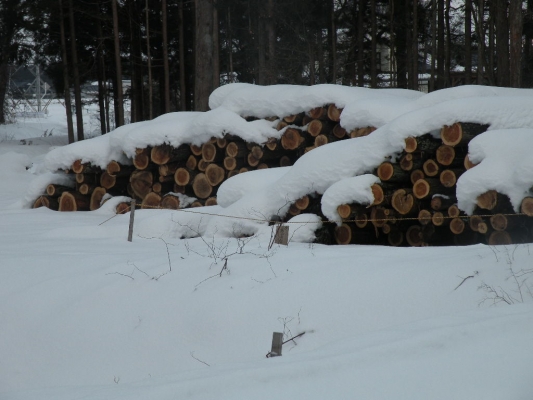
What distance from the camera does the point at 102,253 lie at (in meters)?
7.11

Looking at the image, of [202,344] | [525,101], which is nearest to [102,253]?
[202,344]

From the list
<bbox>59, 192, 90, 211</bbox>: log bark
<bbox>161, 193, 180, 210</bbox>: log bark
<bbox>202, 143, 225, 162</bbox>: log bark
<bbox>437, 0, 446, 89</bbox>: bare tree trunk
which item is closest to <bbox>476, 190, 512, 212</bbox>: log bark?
<bbox>202, 143, 225, 162</bbox>: log bark

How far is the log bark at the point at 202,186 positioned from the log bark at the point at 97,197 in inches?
81.6

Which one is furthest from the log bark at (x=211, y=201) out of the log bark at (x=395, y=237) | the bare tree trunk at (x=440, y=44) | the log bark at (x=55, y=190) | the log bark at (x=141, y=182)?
the bare tree trunk at (x=440, y=44)

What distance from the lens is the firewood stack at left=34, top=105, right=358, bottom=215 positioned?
35.2 ft

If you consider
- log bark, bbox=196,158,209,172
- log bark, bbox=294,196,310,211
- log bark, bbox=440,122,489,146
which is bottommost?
log bark, bbox=294,196,310,211

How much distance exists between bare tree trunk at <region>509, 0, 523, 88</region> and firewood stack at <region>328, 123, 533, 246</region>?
317 inches

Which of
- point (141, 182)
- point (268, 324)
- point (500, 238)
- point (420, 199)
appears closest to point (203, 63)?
point (141, 182)

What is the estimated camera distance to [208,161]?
10.9 metres

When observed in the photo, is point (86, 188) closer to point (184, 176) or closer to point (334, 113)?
point (184, 176)

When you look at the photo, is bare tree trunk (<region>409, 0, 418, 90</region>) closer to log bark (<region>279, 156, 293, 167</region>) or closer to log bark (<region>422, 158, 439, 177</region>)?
log bark (<region>279, 156, 293, 167</region>)

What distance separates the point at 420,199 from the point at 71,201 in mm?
6963

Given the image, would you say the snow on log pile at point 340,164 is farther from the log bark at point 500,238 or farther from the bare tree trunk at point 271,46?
the bare tree trunk at point 271,46

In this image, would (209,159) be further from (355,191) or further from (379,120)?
(355,191)
